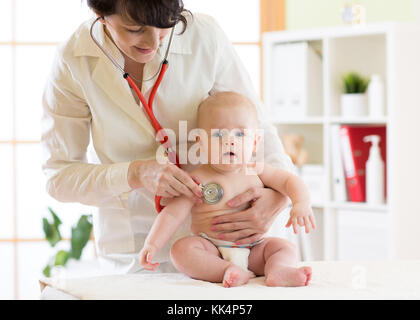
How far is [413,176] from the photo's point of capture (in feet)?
9.01

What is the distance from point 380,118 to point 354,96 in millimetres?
187

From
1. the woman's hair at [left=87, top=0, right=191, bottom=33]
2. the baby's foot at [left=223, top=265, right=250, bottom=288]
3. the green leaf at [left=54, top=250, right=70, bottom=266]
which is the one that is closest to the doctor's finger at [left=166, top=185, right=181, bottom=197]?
the baby's foot at [left=223, top=265, right=250, bottom=288]

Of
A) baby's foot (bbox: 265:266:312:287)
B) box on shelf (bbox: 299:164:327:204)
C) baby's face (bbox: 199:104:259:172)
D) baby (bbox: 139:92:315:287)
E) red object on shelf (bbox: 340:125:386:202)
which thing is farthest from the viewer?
box on shelf (bbox: 299:164:327:204)

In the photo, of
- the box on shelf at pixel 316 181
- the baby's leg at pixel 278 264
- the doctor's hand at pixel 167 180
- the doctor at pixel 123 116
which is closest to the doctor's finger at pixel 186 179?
the doctor's hand at pixel 167 180

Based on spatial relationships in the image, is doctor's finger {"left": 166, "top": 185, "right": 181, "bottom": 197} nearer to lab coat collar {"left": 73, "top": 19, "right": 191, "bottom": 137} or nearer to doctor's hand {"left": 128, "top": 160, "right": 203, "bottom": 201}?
doctor's hand {"left": 128, "top": 160, "right": 203, "bottom": 201}

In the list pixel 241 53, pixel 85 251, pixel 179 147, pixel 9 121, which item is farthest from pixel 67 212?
pixel 179 147

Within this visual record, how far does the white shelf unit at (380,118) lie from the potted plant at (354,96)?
5cm

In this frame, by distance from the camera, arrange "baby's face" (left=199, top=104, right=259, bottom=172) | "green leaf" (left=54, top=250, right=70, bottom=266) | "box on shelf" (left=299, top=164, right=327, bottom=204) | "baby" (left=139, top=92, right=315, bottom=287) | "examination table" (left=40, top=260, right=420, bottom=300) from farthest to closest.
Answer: "green leaf" (left=54, top=250, right=70, bottom=266)
"box on shelf" (left=299, top=164, right=327, bottom=204)
"baby's face" (left=199, top=104, right=259, bottom=172)
"baby" (left=139, top=92, right=315, bottom=287)
"examination table" (left=40, top=260, right=420, bottom=300)

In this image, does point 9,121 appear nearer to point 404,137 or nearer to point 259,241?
point 404,137

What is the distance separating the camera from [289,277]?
1231 millimetres

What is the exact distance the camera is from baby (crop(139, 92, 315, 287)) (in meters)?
1.34

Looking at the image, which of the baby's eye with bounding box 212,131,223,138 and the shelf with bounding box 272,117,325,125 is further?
the shelf with bounding box 272,117,325,125

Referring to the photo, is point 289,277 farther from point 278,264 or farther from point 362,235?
point 362,235

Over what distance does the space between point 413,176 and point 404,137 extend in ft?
0.62
